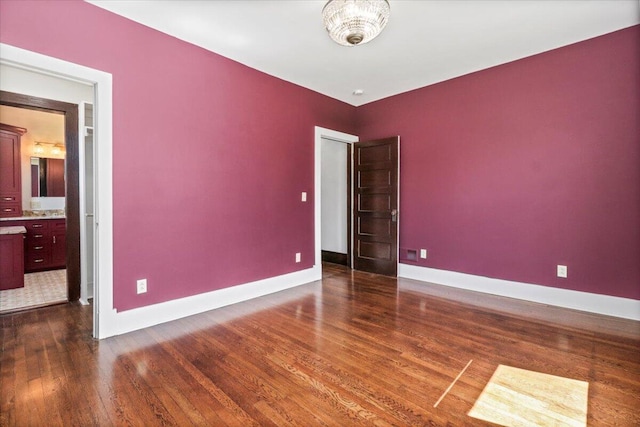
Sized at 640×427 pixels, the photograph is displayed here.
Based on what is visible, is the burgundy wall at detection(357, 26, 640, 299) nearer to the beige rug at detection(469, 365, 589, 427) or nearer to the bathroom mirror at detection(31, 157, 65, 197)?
the beige rug at detection(469, 365, 589, 427)

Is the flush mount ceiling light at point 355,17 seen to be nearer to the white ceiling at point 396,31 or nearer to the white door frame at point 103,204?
the white ceiling at point 396,31

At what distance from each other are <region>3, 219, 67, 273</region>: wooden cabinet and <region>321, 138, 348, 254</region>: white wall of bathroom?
4380mm

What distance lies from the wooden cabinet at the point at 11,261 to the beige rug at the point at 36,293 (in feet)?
0.33

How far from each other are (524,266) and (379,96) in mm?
3026

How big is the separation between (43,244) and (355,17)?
564cm

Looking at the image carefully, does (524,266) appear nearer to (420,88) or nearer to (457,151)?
(457,151)

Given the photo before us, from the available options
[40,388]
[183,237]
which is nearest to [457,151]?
[183,237]

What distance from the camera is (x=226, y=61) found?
10.9 feet

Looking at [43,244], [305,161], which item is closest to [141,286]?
[305,161]

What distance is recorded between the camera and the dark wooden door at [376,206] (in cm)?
451

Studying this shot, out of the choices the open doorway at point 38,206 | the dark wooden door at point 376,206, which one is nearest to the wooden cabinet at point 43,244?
the open doorway at point 38,206

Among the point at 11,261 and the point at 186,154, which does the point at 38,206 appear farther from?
the point at 186,154

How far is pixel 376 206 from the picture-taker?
4.70 m

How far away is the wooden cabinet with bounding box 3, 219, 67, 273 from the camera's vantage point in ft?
15.3
